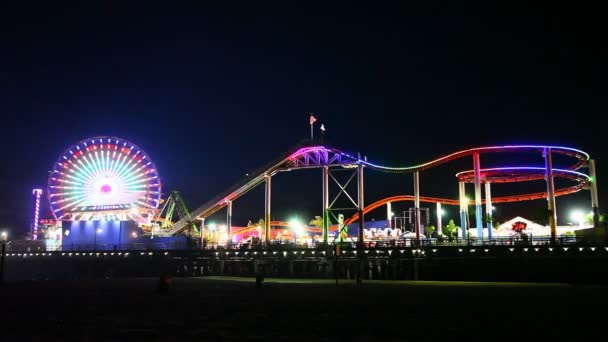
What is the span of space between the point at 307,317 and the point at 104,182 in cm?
6266

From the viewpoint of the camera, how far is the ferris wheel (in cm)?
7500

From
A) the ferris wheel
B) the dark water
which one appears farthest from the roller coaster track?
the dark water

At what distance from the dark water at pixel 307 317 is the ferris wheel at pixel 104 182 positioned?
45.3 metres

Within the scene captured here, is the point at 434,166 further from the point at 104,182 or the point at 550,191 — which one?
the point at 104,182

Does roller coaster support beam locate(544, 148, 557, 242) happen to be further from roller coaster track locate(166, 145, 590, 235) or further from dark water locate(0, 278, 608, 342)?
dark water locate(0, 278, 608, 342)

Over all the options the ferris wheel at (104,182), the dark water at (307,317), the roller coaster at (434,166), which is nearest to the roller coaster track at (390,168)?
the roller coaster at (434,166)

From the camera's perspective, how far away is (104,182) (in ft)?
250

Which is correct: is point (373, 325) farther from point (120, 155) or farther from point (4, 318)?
point (120, 155)

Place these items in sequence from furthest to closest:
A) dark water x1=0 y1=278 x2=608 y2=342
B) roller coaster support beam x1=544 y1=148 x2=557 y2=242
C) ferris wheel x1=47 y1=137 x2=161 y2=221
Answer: ferris wheel x1=47 y1=137 x2=161 y2=221
roller coaster support beam x1=544 y1=148 x2=557 y2=242
dark water x1=0 y1=278 x2=608 y2=342

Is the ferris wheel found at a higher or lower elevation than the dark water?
higher

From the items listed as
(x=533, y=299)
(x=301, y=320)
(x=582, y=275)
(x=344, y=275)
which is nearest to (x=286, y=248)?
(x=344, y=275)

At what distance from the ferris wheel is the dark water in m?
45.3

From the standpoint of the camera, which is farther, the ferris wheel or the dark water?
the ferris wheel

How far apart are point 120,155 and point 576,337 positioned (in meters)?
69.0
